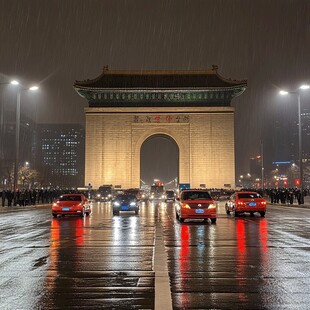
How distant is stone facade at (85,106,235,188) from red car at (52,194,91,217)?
141 ft

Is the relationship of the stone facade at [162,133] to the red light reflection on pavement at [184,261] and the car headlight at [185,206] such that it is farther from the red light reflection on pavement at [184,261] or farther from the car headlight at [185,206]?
the red light reflection on pavement at [184,261]

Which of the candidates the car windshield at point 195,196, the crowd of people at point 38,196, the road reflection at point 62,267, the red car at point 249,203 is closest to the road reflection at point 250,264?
the road reflection at point 62,267

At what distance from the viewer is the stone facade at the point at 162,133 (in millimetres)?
70312

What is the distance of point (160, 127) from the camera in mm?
70250

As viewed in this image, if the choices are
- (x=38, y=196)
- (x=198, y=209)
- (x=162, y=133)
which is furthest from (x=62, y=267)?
(x=162, y=133)

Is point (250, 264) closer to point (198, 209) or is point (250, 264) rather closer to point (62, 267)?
point (62, 267)

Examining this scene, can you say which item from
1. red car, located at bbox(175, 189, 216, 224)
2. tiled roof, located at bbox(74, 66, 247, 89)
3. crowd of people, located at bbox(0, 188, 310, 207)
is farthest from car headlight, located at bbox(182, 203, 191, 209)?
tiled roof, located at bbox(74, 66, 247, 89)

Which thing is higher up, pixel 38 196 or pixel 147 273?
pixel 38 196

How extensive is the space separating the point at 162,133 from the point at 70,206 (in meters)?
45.6

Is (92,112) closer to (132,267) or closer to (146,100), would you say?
(146,100)

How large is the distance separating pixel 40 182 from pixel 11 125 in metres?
43.9

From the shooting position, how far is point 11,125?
143 m

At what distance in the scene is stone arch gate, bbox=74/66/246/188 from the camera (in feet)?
230

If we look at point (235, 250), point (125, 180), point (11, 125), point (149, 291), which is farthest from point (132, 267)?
point (11, 125)
